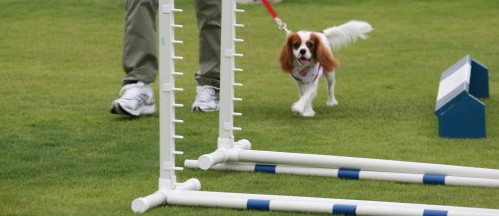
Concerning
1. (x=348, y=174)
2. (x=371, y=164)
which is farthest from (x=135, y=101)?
(x=371, y=164)

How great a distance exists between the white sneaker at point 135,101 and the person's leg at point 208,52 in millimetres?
338

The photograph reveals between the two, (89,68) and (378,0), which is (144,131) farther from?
(378,0)

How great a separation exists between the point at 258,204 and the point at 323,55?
263 centimetres

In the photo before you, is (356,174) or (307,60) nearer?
(356,174)

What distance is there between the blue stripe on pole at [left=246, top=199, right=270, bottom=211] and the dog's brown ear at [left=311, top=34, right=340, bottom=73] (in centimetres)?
259

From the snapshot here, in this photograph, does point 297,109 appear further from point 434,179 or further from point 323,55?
point 434,179

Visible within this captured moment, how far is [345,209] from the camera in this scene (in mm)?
3025

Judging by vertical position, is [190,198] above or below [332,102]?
below

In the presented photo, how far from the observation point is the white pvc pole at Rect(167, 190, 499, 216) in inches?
115

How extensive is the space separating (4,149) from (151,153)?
0.65 m

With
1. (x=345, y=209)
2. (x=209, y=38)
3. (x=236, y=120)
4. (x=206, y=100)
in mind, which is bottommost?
(x=345, y=209)

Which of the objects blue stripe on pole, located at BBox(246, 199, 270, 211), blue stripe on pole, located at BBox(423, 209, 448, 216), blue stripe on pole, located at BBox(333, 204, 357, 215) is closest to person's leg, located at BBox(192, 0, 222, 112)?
blue stripe on pole, located at BBox(246, 199, 270, 211)

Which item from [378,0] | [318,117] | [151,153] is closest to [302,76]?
[318,117]

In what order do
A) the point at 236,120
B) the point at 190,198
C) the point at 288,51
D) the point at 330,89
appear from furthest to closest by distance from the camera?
the point at 330,89 → the point at 288,51 → the point at 236,120 → the point at 190,198
